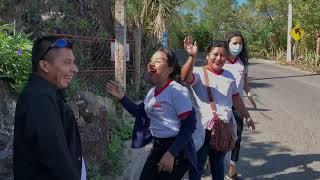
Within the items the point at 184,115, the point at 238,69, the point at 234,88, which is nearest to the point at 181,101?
the point at 184,115

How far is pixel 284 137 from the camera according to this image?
330 inches

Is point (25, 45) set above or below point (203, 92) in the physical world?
above

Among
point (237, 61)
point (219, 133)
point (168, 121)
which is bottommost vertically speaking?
point (219, 133)

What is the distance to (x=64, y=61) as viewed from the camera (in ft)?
7.88

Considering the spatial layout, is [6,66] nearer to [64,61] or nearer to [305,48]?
[64,61]

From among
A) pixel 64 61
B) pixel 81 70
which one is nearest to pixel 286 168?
pixel 81 70

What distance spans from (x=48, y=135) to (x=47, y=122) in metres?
0.06

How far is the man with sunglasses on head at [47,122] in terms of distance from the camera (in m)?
2.18

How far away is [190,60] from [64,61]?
1.75m

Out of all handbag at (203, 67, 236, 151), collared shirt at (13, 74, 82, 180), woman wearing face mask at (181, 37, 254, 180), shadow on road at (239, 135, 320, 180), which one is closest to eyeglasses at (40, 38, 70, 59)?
collared shirt at (13, 74, 82, 180)

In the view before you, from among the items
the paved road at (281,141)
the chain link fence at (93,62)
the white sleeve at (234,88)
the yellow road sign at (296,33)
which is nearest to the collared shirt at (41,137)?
the white sleeve at (234,88)

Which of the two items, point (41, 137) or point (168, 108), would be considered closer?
point (41, 137)

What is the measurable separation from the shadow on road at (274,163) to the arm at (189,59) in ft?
7.82

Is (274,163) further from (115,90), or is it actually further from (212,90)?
(115,90)
